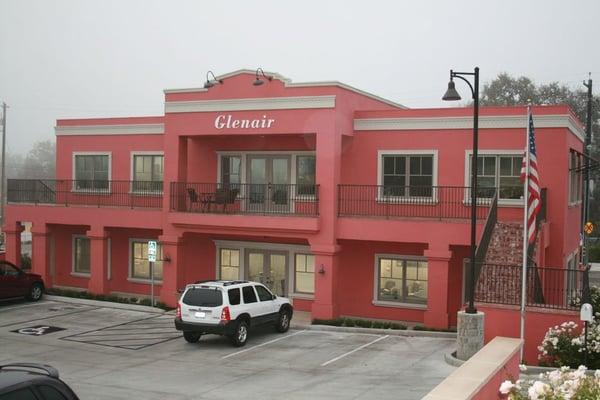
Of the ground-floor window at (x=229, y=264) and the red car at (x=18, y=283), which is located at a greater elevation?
the ground-floor window at (x=229, y=264)

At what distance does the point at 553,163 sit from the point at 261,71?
33.2 ft

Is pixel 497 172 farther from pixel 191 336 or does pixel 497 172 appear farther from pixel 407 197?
pixel 191 336

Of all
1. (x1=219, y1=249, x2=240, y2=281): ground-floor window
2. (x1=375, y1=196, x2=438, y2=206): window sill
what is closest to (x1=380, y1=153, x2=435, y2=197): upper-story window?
(x1=375, y1=196, x2=438, y2=206): window sill

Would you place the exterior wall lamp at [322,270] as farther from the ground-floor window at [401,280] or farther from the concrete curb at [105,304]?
the concrete curb at [105,304]

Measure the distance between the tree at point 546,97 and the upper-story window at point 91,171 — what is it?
43.2 metres

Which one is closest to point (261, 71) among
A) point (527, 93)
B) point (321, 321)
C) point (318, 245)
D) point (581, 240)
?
point (318, 245)

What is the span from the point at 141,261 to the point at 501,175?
49.5 ft

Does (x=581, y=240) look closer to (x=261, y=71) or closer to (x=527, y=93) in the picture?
(x=261, y=71)

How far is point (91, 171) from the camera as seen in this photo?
98.8 feet

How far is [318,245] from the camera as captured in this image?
896 inches

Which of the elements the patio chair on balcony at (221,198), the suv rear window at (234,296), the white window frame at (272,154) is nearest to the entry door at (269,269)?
the patio chair on balcony at (221,198)

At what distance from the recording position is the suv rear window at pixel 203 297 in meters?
18.3

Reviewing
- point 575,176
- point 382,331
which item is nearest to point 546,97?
point 575,176

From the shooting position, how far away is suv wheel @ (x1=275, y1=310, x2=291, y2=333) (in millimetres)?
20609
